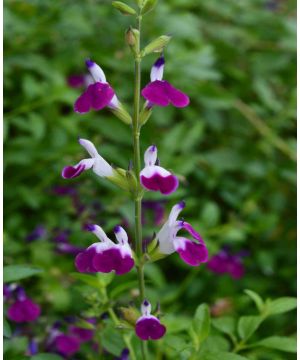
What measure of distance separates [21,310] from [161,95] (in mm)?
797

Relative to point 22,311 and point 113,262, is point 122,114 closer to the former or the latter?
point 113,262

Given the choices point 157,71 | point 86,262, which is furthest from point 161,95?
point 86,262

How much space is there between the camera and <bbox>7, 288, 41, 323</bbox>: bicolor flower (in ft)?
5.66

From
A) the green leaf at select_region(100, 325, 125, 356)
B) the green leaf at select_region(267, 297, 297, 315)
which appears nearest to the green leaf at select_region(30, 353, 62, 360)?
the green leaf at select_region(100, 325, 125, 356)

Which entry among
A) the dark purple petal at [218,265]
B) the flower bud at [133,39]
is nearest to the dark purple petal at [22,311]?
the flower bud at [133,39]

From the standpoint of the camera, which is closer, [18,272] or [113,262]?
[113,262]

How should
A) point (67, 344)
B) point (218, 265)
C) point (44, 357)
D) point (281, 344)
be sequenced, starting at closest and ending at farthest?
point (44, 357) → point (281, 344) → point (67, 344) → point (218, 265)

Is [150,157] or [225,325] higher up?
[150,157]

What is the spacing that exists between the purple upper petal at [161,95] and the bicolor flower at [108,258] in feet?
0.87

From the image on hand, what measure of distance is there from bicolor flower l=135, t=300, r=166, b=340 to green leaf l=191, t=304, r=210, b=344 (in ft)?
0.64

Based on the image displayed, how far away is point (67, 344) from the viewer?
171 centimetres

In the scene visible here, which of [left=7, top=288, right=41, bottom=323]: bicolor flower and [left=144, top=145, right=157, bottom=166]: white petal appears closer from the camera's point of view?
[left=144, top=145, right=157, bottom=166]: white petal

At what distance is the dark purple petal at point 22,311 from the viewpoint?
1.72 meters

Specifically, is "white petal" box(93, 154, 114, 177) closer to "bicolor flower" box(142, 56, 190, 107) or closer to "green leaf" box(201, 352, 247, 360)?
"bicolor flower" box(142, 56, 190, 107)
